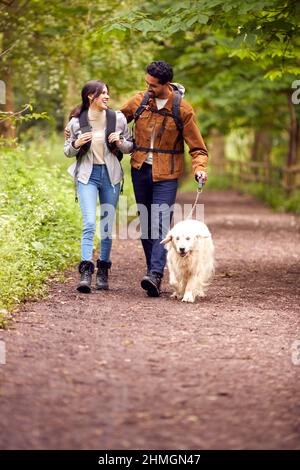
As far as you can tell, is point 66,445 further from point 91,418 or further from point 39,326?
point 39,326

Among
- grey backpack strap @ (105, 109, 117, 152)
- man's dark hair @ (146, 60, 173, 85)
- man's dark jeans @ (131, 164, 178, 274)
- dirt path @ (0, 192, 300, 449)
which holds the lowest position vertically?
dirt path @ (0, 192, 300, 449)

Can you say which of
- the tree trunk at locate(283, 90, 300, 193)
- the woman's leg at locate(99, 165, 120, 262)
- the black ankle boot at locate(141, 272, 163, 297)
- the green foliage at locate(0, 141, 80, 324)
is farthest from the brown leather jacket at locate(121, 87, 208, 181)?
the tree trunk at locate(283, 90, 300, 193)

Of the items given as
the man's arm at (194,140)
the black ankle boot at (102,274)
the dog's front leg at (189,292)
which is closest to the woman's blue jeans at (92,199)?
the black ankle boot at (102,274)

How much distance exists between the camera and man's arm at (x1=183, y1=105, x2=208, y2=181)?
8.73 metres

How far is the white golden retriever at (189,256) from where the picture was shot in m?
8.41

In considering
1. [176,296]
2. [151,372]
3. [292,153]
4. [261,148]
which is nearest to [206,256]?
[176,296]

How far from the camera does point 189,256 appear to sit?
860 centimetres

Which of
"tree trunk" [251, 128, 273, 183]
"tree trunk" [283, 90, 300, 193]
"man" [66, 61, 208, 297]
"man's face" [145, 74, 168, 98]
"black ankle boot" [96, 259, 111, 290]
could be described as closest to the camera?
"man's face" [145, 74, 168, 98]

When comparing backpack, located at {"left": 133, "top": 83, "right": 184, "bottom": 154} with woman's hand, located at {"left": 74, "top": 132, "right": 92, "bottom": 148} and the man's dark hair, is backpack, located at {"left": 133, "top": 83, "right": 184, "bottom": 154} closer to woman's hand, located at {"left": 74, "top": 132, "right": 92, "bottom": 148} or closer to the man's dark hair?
the man's dark hair

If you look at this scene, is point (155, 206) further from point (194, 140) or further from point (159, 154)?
point (194, 140)

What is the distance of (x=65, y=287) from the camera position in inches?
367

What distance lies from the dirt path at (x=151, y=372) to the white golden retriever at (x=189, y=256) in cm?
23

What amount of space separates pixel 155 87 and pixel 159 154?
0.72 m

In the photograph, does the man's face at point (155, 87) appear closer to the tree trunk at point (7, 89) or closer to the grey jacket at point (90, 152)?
the grey jacket at point (90, 152)
